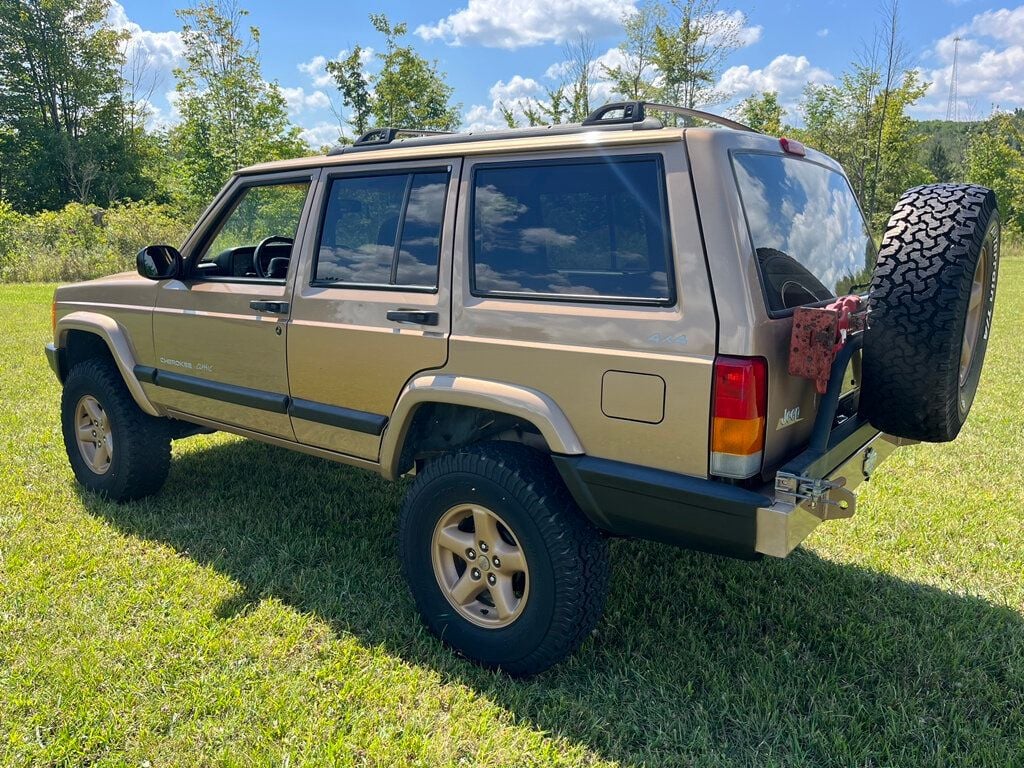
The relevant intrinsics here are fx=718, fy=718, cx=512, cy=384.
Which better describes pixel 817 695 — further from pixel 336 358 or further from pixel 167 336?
pixel 167 336

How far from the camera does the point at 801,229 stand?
2.67 m

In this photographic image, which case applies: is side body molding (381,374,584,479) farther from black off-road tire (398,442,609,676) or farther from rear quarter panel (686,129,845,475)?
rear quarter panel (686,129,845,475)

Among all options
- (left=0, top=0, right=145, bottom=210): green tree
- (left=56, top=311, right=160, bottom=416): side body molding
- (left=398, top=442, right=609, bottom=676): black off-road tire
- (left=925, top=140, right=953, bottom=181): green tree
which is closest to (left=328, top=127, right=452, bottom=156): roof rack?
(left=398, top=442, right=609, bottom=676): black off-road tire

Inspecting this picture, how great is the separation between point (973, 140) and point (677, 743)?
5585 cm

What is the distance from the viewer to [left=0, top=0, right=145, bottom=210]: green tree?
125 ft

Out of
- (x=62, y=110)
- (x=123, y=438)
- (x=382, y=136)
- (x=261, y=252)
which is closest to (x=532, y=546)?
(x=382, y=136)

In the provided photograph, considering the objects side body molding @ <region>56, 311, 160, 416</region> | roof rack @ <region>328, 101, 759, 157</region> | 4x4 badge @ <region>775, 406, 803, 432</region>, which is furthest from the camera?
side body molding @ <region>56, 311, 160, 416</region>

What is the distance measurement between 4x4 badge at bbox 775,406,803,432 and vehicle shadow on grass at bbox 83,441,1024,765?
102 cm

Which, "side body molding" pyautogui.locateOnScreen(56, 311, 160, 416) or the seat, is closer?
the seat

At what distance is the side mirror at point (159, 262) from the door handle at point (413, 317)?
5.20 feet

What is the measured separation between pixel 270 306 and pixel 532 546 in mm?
1746

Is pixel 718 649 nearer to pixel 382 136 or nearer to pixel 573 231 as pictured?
pixel 573 231

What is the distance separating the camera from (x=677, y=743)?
2.40m

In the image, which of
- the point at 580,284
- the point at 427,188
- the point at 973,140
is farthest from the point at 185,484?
the point at 973,140
